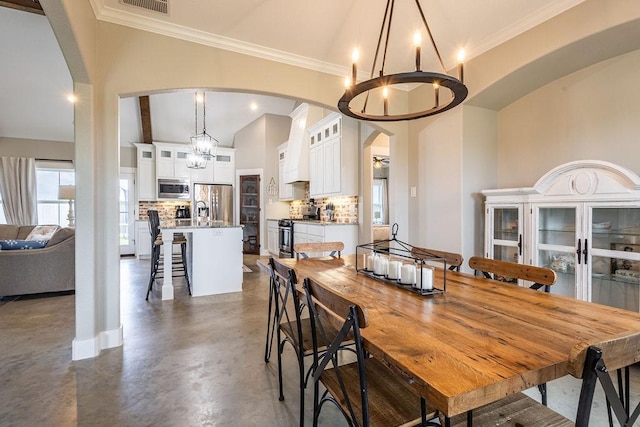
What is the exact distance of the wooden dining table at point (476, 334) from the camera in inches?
32.2

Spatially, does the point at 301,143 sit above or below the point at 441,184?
above

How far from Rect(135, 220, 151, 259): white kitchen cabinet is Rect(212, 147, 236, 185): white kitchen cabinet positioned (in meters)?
2.00

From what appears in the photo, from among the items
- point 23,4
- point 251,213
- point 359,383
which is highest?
point 23,4

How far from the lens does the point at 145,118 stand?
22.9ft

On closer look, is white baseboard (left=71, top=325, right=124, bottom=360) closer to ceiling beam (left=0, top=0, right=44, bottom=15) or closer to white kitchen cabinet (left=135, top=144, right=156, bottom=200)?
ceiling beam (left=0, top=0, right=44, bottom=15)

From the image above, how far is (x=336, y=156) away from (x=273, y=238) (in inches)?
117

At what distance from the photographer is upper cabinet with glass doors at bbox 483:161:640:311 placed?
2291mm

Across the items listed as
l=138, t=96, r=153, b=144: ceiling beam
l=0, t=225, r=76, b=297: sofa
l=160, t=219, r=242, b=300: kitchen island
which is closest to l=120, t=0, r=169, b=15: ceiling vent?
l=160, t=219, r=242, b=300: kitchen island

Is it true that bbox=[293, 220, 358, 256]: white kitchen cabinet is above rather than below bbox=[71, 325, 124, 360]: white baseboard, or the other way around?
above

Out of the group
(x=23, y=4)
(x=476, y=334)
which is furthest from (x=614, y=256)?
A: (x=23, y=4)

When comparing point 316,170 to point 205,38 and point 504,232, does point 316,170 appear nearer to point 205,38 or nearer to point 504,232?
point 205,38

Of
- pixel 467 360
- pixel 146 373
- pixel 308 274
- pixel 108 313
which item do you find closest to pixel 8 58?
pixel 108 313

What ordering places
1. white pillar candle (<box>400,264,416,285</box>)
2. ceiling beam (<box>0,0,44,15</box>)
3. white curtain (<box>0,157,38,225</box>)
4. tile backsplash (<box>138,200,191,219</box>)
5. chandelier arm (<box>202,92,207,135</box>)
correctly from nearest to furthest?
white pillar candle (<box>400,264,416,285</box>) → ceiling beam (<box>0,0,44,15</box>) → white curtain (<box>0,157,38,225</box>) → chandelier arm (<box>202,92,207,135</box>) → tile backsplash (<box>138,200,191,219</box>)

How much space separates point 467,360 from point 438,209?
2889 mm
